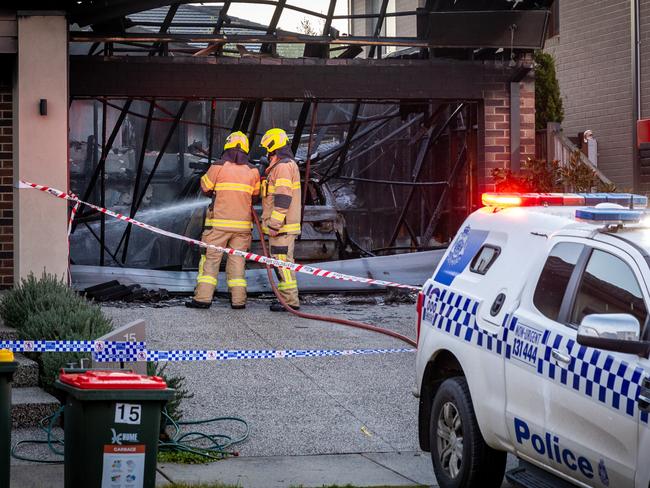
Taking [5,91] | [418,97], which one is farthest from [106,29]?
[418,97]

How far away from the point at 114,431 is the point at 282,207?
793cm

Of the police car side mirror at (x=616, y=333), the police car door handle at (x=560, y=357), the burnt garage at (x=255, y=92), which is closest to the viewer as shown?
the police car side mirror at (x=616, y=333)

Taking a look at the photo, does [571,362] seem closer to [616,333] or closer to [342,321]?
[616,333]

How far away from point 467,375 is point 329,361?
13.1ft

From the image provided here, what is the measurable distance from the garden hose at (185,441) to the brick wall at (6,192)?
16.1ft

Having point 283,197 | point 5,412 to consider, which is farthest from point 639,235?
point 283,197

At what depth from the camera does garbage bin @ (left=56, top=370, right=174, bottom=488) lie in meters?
5.14

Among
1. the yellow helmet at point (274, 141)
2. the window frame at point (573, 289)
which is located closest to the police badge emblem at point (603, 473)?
the window frame at point (573, 289)

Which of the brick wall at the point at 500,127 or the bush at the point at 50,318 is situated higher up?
the brick wall at the point at 500,127

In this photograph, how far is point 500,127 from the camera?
13898mm

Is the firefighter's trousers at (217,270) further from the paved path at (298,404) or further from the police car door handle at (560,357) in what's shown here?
the police car door handle at (560,357)

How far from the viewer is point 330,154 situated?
62.2ft

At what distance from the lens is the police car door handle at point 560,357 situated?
Answer: 5.28 metres

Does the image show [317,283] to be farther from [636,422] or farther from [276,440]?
[636,422]
